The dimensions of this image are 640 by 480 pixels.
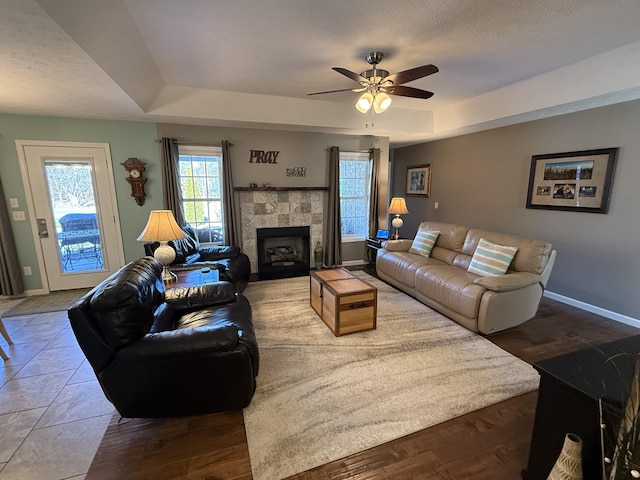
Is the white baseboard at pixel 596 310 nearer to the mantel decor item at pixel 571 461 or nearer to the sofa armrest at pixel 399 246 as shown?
the sofa armrest at pixel 399 246

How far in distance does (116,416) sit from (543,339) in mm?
3775

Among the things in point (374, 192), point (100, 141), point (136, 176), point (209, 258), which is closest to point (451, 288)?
point (374, 192)

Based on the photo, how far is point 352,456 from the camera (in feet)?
5.33

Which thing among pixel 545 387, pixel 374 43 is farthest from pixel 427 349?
pixel 374 43

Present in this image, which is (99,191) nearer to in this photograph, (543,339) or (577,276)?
(543,339)

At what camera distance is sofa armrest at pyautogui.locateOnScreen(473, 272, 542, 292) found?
2766 mm

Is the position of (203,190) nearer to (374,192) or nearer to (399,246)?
(374,192)

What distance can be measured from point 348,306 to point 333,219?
104 inches

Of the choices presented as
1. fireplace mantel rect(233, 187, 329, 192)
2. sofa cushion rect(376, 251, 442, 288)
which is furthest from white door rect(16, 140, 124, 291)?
sofa cushion rect(376, 251, 442, 288)

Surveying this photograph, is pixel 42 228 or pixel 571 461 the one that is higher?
pixel 42 228

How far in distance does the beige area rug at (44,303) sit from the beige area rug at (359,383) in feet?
8.73

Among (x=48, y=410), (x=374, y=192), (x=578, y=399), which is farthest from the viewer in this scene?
(x=374, y=192)

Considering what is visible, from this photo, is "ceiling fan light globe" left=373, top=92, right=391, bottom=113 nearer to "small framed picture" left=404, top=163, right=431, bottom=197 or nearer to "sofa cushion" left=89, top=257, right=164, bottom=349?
"sofa cushion" left=89, top=257, right=164, bottom=349

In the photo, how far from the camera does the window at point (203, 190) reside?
4.53 meters
